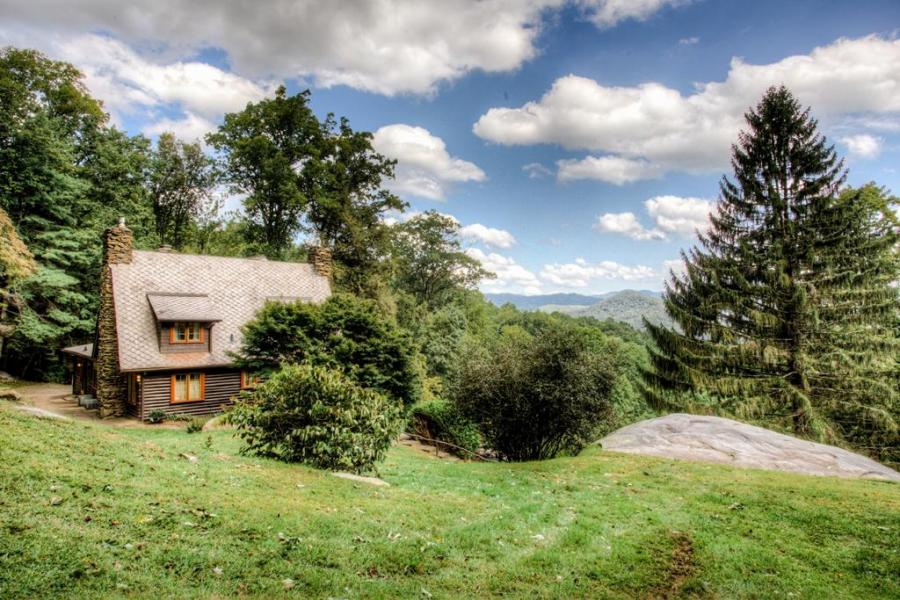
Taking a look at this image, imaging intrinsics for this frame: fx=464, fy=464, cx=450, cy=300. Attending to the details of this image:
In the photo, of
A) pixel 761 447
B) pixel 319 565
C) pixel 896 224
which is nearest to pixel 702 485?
pixel 761 447

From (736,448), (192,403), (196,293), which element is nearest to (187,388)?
(192,403)

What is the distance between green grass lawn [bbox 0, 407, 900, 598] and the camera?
182 inches

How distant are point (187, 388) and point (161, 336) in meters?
2.64

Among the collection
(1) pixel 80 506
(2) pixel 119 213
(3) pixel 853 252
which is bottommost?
(1) pixel 80 506

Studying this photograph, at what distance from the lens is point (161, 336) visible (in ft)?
69.1

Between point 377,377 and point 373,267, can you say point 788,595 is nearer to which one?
point 377,377

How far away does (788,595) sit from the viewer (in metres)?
5.43

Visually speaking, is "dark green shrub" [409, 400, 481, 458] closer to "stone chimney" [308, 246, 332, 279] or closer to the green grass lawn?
"stone chimney" [308, 246, 332, 279]

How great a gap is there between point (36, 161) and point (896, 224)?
149 ft

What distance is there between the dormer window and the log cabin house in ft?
Answer: 0.14

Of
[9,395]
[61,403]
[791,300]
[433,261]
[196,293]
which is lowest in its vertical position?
[61,403]

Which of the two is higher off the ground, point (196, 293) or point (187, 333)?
point (196, 293)

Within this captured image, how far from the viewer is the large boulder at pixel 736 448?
12961mm

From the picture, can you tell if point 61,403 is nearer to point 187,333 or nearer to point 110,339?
point 110,339
